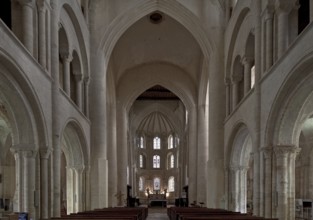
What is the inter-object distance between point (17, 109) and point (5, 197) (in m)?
17.1

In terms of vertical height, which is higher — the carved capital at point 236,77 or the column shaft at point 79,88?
the carved capital at point 236,77

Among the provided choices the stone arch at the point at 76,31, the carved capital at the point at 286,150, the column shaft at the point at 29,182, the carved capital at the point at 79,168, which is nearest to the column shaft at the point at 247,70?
the carved capital at the point at 286,150

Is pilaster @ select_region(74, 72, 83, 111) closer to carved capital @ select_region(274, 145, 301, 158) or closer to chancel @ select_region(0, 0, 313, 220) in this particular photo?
chancel @ select_region(0, 0, 313, 220)

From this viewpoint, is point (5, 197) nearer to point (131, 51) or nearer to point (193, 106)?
point (131, 51)

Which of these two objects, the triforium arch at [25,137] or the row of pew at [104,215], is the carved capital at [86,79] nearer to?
the row of pew at [104,215]

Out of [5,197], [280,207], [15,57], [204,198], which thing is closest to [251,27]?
[280,207]

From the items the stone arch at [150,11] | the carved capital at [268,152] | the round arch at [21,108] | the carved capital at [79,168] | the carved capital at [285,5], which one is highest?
the stone arch at [150,11]

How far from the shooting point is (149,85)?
3525 centimetres

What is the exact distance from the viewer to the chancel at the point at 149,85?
12.7 metres

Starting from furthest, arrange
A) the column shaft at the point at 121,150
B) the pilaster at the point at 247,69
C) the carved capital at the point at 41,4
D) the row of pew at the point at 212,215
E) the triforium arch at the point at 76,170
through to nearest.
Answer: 1. the column shaft at the point at 121,150
2. the triforium arch at the point at 76,170
3. the pilaster at the point at 247,69
4. the carved capital at the point at 41,4
5. the row of pew at the point at 212,215

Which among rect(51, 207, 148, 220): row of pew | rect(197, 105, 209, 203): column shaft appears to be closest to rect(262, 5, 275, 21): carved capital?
rect(51, 207, 148, 220): row of pew

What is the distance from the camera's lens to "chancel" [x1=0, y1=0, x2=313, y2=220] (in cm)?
1274

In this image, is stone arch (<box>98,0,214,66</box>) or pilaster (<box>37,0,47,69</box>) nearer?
pilaster (<box>37,0,47,69</box>)

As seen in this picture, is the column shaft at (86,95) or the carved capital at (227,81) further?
the carved capital at (227,81)
